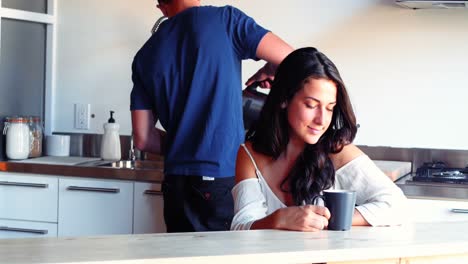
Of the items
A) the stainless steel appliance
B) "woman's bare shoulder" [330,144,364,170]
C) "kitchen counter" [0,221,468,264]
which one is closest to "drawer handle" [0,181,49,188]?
the stainless steel appliance

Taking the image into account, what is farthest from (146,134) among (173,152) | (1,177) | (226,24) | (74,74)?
(74,74)

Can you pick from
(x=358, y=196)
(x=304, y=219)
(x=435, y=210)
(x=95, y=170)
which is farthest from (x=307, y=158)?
(x=95, y=170)

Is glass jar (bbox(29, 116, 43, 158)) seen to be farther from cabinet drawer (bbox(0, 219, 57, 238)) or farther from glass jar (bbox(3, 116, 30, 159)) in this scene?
cabinet drawer (bbox(0, 219, 57, 238))

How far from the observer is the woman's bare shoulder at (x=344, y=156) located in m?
1.96

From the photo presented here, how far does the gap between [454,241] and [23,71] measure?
109 inches

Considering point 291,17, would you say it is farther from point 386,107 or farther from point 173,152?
point 173,152

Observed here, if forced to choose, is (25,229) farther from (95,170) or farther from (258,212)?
(258,212)

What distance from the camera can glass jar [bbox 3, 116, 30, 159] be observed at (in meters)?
3.64

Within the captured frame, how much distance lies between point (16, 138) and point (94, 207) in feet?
1.85

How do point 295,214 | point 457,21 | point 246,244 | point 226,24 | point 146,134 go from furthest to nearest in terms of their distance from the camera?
point 457,21 < point 146,134 < point 226,24 < point 295,214 < point 246,244

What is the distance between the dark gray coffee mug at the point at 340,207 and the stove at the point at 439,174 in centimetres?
140

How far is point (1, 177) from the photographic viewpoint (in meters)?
3.51

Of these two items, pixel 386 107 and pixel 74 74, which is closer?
pixel 386 107

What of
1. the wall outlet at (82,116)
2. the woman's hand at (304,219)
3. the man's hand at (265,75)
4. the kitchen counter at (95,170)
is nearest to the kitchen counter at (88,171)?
the kitchen counter at (95,170)
